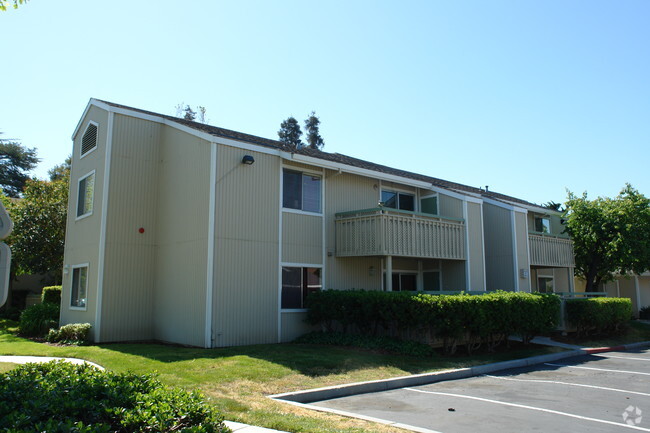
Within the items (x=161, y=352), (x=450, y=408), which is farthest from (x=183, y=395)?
(x=161, y=352)

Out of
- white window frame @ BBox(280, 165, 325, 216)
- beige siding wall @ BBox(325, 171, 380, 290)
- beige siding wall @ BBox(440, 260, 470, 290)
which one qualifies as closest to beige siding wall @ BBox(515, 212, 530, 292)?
beige siding wall @ BBox(440, 260, 470, 290)

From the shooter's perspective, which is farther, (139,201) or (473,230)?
(473,230)

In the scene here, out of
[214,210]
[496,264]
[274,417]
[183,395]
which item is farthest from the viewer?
[496,264]

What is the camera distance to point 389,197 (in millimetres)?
19625

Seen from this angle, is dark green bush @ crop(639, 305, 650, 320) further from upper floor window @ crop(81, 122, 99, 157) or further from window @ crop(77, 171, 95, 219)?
upper floor window @ crop(81, 122, 99, 157)

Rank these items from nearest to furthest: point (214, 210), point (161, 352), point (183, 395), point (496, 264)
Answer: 1. point (183, 395)
2. point (161, 352)
3. point (214, 210)
4. point (496, 264)

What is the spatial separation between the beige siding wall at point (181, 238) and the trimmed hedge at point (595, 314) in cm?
1318

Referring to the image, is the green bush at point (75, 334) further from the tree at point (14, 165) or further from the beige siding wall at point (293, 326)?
the tree at point (14, 165)

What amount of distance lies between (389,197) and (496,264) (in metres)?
5.60

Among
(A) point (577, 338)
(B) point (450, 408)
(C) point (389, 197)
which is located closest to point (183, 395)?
(B) point (450, 408)

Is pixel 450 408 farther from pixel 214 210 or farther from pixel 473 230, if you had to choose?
→ pixel 473 230

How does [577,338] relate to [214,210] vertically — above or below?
below

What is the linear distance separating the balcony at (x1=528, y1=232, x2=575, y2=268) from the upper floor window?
17207 millimetres

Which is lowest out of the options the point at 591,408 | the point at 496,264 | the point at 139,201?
the point at 591,408
